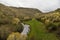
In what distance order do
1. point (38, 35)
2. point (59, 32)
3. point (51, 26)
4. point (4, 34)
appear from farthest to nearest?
point (4, 34) → point (51, 26) → point (59, 32) → point (38, 35)

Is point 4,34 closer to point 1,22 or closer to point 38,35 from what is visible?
point 1,22

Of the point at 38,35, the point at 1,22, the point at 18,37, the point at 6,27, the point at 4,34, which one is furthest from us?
the point at 1,22

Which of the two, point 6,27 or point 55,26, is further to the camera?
point 6,27

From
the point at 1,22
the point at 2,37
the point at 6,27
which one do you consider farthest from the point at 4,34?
the point at 1,22

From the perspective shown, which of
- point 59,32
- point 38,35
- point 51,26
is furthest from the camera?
point 51,26

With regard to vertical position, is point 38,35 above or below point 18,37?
above

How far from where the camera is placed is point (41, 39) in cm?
1159

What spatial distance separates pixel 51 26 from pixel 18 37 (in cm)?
432

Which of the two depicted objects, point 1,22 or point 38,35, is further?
point 1,22

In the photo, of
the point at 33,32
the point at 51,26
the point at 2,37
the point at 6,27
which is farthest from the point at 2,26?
the point at 33,32

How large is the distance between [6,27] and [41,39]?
1254cm

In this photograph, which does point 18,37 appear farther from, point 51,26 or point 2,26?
point 2,26

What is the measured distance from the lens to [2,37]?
22.0m

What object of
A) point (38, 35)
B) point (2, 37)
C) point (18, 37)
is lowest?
point (2, 37)
